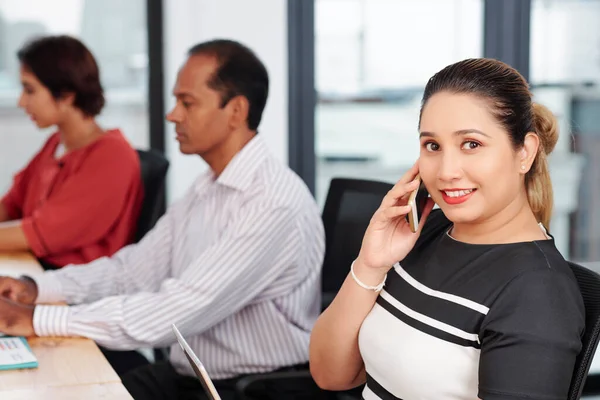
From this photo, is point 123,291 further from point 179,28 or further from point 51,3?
point 51,3

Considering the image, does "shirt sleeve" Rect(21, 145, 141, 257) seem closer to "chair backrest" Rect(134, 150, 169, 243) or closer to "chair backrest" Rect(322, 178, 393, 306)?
"chair backrest" Rect(134, 150, 169, 243)

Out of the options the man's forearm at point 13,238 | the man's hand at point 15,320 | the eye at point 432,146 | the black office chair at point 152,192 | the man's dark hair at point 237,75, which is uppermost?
→ the man's dark hair at point 237,75

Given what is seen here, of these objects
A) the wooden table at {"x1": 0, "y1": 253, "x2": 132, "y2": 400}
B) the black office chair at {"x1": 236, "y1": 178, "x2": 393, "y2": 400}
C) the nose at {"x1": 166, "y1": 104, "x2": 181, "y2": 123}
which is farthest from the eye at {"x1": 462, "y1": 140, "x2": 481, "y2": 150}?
the nose at {"x1": 166, "y1": 104, "x2": 181, "y2": 123}

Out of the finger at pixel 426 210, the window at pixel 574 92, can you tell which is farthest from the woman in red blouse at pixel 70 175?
the window at pixel 574 92

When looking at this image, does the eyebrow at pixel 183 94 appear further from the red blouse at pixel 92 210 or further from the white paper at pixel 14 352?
the white paper at pixel 14 352

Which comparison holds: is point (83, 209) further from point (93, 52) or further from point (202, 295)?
point (93, 52)

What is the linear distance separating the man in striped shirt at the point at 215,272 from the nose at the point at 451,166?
27.4 inches

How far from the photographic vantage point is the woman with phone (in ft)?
4.06

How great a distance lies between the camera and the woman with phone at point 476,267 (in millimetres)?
1237

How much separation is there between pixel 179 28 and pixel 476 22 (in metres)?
1.20

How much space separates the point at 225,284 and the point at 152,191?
0.86 meters

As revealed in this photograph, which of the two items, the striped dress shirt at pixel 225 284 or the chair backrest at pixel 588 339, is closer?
the chair backrest at pixel 588 339

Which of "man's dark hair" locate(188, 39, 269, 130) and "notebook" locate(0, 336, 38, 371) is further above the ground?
"man's dark hair" locate(188, 39, 269, 130)

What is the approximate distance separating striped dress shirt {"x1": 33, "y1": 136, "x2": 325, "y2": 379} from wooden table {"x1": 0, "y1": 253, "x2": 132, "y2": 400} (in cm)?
7
